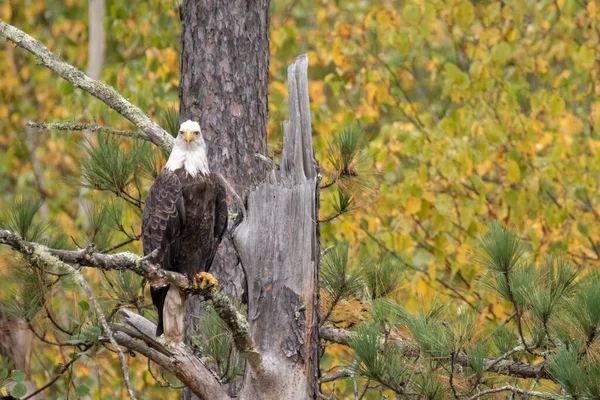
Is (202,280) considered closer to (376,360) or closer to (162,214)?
(162,214)

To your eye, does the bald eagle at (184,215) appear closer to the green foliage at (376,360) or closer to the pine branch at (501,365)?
the pine branch at (501,365)

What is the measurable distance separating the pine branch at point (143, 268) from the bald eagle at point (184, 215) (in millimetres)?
593

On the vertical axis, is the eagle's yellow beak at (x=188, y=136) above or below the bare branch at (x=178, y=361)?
above

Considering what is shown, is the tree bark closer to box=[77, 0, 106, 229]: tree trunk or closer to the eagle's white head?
the eagle's white head

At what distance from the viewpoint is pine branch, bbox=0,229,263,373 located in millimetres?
2977

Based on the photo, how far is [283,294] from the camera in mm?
3684

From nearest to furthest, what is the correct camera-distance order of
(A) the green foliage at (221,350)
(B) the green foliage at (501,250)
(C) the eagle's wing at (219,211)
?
1. (A) the green foliage at (221,350)
2. (B) the green foliage at (501,250)
3. (C) the eagle's wing at (219,211)

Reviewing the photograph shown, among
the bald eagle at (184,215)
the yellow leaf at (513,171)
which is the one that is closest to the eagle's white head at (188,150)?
the bald eagle at (184,215)

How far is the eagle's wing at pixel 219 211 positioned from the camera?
4.53 m

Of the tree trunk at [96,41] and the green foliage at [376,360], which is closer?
the green foliage at [376,360]

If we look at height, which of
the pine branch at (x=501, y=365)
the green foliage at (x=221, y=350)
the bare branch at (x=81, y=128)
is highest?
the bare branch at (x=81, y=128)

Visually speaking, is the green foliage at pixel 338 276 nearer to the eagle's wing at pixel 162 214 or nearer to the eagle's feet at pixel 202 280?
the eagle's feet at pixel 202 280

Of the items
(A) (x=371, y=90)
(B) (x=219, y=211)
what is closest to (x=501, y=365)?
(B) (x=219, y=211)

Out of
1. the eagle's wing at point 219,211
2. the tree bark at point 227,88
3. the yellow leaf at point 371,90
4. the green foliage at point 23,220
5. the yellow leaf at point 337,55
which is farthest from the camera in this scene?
the yellow leaf at point 337,55
